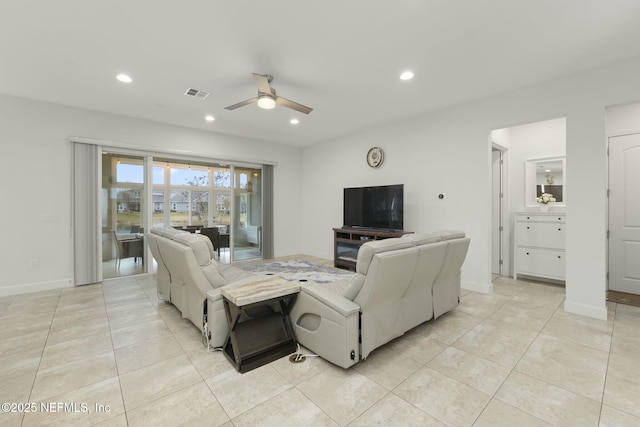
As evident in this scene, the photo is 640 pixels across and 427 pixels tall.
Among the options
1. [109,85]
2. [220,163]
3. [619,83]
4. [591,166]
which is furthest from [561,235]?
[109,85]

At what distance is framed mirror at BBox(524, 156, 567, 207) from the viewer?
177 inches

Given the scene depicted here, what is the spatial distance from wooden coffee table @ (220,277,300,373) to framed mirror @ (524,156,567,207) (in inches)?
181

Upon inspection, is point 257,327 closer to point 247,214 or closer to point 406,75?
point 406,75

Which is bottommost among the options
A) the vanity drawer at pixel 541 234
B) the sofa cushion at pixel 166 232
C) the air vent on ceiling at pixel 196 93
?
the vanity drawer at pixel 541 234

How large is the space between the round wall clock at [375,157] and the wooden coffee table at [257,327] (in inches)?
141

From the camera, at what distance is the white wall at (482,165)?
304 cm

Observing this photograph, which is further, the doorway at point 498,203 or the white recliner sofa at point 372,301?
the doorway at point 498,203

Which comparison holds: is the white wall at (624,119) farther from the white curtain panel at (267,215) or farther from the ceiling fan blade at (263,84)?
the white curtain panel at (267,215)

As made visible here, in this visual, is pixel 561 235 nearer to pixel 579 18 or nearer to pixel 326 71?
pixel 579 18

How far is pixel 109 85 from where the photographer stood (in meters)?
3.49

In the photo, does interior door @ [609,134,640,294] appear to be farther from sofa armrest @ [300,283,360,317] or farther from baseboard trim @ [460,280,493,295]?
sofa armrest @ [300,283,360,317]

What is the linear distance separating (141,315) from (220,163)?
139 inches

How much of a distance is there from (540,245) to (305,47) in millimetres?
4554

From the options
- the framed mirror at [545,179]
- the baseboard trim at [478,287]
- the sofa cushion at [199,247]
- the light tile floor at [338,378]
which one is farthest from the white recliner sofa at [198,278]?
the framed mirror at [545,179]
